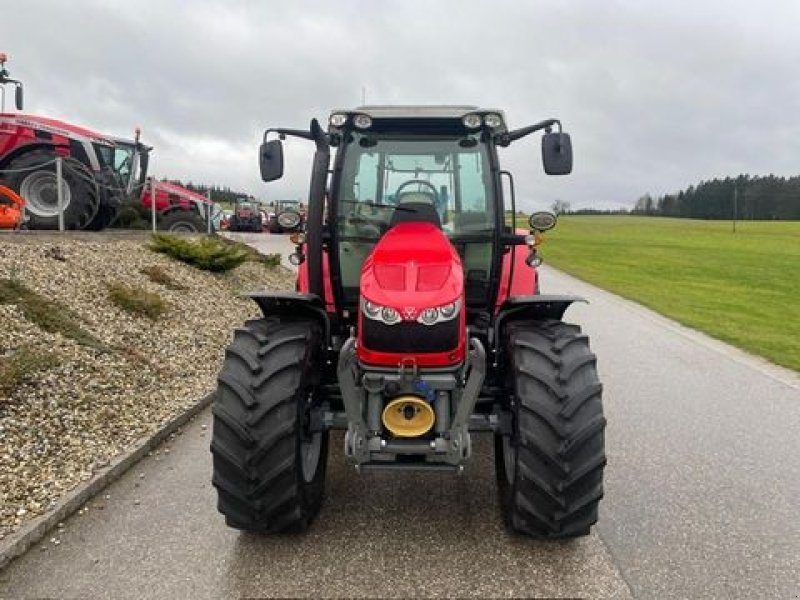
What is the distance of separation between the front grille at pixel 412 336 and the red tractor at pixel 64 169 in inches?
398

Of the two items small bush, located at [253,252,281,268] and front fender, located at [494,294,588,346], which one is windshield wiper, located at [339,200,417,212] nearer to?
front fender, located at [494,294,588,346]

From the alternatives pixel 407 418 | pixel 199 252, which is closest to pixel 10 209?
pixel 199 252

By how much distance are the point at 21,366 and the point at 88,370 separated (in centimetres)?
62

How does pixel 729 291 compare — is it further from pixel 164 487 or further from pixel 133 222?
pixel 164 487

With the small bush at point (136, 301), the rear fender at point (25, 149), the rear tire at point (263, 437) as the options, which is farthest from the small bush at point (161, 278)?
the rear tire at point (263, 437)

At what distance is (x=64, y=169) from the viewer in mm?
12023

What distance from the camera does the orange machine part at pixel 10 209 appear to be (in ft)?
34.6

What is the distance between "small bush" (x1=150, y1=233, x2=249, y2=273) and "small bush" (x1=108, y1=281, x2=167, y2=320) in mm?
3441

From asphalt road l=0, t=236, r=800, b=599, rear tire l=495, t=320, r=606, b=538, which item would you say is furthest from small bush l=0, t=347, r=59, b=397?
rear tire l=495, t=320, r=606, b=538

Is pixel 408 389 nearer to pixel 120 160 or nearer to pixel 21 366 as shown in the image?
pixel 21 366

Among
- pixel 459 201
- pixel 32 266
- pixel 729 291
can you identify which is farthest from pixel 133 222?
pixel 729 291

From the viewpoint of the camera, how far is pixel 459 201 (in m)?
4.54

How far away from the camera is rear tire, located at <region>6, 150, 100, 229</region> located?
11906 millimetres

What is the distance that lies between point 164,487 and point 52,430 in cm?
99
